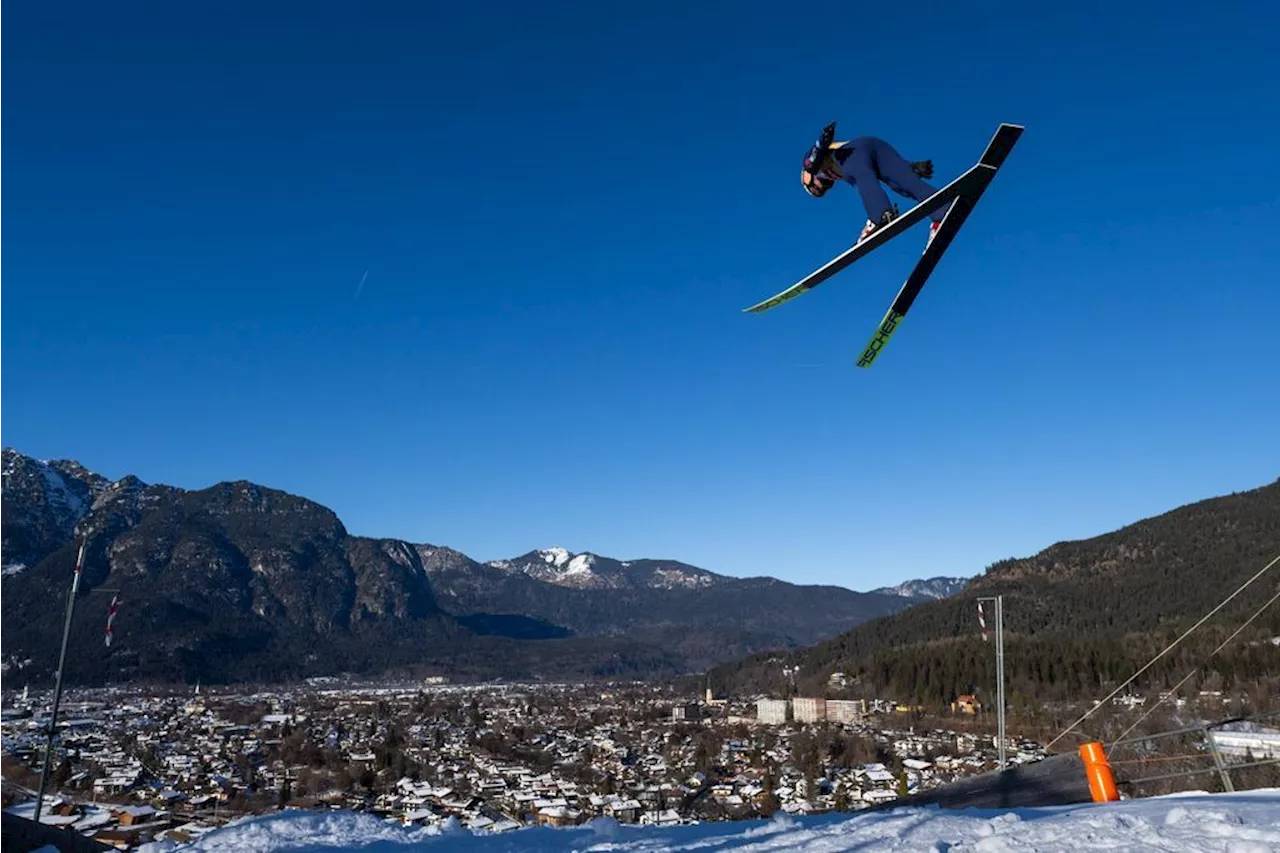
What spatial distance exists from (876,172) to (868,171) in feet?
0.78

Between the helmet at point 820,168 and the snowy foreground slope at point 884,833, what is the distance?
24.0 ft

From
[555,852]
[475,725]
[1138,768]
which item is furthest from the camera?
[475,725]

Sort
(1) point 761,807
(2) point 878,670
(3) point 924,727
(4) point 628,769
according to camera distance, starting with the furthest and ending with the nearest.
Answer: (2) point 878,670 < (3) point 924,727 < (4) point 628,769 < (1) point 761,807

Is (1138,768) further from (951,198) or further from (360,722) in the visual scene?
(360,722)

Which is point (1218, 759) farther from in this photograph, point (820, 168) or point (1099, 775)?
point (820, 168)

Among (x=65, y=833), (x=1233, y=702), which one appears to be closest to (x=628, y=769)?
(x=1233, y=702)

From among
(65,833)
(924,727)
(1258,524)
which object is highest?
(1258,524)

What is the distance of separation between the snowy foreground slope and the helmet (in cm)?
731

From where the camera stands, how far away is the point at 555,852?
7.54 metres

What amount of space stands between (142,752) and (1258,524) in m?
209

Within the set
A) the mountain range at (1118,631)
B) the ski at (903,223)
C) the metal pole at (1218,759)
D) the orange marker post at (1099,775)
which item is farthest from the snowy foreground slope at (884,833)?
the mountain range at (1118,631)

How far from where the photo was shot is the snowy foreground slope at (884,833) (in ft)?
21.8

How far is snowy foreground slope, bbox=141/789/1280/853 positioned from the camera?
664 cm

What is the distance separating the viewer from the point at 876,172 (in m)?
10.3
